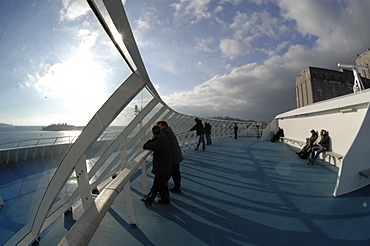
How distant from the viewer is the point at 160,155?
293cm

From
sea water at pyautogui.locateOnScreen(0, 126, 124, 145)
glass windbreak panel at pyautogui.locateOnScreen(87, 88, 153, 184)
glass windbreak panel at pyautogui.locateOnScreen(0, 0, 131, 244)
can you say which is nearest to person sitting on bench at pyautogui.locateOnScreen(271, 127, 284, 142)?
Answer: glass windbreak panel at pyautogui.locateOnScreen(87, 88, 153, 184)

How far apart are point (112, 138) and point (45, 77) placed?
6.54ft

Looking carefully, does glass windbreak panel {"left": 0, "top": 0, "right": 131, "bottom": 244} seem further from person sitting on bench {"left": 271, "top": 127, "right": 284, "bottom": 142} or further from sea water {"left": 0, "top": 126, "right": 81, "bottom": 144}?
person sitting on bench {"left": 271, "top": 127, "right": 284, "bottom": 142}

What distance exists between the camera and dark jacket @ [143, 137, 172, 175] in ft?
9.21

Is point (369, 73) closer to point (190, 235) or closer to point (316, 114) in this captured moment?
point (316, 114)

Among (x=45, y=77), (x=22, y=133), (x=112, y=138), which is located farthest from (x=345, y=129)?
(x=22, y=133)

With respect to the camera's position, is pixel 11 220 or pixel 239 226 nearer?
pixel 11 220

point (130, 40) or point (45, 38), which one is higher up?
point (130, 40)

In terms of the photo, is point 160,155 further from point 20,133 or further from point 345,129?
point 345,129

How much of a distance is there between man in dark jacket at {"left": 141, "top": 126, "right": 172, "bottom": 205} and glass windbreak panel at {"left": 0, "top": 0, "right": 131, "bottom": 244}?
3.47 feet

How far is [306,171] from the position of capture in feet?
15.7

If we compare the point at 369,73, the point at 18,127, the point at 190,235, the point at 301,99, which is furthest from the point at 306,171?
the point at 301,99

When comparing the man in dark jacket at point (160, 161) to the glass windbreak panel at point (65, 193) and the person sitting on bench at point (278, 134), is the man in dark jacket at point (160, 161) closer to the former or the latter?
the glass windbreak panel at point (65, 193)

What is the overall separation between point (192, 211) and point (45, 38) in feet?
9.04
